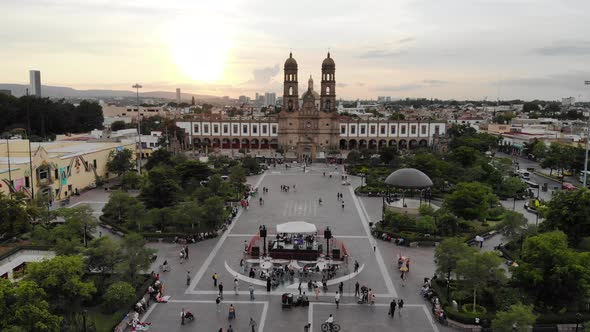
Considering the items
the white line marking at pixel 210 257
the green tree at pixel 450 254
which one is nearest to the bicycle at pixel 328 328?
the green tree at pixel 450 254

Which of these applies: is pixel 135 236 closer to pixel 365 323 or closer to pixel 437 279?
pixel 365 323

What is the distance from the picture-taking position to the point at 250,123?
83625mm

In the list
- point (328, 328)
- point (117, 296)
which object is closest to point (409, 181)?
point (328, 328)

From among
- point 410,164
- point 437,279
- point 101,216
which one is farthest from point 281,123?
point 437,279

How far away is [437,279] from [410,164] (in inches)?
1054

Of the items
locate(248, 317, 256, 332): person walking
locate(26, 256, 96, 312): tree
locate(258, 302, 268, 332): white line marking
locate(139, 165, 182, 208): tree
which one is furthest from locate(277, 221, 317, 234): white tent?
locate(26, 256, 96, 312): tree

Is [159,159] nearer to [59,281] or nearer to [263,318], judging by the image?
[263,318]

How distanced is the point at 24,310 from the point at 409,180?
87.3 feet

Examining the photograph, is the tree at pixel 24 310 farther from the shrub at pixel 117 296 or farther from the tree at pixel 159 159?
the tree at pixel 159 159

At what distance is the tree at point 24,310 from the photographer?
13.7 meters

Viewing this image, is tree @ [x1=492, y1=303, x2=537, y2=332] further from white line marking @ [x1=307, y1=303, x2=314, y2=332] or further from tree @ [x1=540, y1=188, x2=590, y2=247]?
tree @ [x1=540, y1=188, x2=590, y2=247]

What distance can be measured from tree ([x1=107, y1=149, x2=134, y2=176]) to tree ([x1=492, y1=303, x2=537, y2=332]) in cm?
4239

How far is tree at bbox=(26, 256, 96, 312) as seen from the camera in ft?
52.6

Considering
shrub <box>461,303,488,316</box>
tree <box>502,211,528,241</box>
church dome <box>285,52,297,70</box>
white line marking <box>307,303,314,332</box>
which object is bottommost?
white line marking <box>307,303,314,332</box>
